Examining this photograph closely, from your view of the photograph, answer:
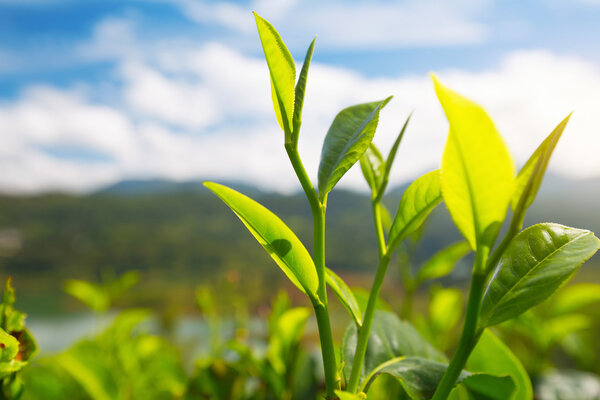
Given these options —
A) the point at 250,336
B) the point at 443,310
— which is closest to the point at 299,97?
the point at 443,310

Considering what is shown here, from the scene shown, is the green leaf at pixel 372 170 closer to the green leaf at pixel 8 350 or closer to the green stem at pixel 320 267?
the green stem at pixel 320 267

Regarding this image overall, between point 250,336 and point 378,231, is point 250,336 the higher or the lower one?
the lower one

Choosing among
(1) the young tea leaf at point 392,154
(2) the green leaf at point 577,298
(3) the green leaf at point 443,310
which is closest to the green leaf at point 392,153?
(1) the young tea leaf at point 392,154

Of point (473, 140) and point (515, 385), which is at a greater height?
point (473, 140)

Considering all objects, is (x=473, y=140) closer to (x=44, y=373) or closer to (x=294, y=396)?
(x=294, y=396)

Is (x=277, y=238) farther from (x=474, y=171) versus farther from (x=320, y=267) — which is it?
(x=474, y=171)

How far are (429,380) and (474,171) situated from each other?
0.18m

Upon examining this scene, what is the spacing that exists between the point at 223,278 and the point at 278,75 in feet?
2.70

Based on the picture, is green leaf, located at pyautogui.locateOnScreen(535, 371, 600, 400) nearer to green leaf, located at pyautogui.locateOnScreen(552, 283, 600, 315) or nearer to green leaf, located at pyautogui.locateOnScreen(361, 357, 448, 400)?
green leaf, located at pyautogui.locateOnScreen(552, 283, 600, 315)

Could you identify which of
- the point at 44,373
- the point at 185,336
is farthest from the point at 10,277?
the point at 185,336

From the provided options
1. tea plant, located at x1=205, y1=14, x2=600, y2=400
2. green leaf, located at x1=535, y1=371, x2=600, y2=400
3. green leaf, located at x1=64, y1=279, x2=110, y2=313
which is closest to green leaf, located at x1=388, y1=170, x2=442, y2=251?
tea plant, located at x1=205, y1=14, x2=600, y2=400

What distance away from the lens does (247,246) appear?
10.8 metres

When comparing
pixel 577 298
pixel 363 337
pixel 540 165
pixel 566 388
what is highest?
pixel 540 165

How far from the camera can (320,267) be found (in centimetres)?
33
